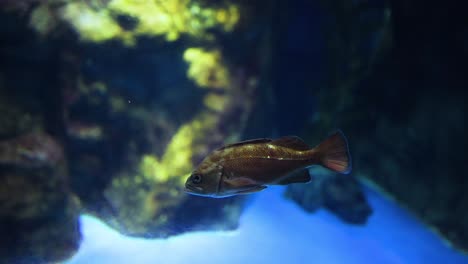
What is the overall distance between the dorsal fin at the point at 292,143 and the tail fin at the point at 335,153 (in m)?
0.10

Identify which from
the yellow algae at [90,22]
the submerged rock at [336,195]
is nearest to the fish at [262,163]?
the yellow algae at [90,22]

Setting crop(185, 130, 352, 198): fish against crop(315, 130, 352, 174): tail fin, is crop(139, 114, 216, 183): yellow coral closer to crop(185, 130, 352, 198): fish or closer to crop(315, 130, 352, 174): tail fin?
crop(185, 130, 352, 198): fish

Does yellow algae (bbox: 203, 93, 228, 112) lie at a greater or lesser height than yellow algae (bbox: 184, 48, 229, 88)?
lesser

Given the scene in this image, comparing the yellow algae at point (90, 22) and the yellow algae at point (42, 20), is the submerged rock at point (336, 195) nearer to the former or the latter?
the yellow algae at point (90, 22)

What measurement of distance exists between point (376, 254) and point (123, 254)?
4107 millimetres

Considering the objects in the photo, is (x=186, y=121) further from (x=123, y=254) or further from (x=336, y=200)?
(x=336, y=200)

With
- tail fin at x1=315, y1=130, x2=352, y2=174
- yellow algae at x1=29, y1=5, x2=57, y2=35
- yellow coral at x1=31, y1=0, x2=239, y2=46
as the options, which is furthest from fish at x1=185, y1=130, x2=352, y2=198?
yellow algae at x1=29, y1=5, x2=57, y2=35

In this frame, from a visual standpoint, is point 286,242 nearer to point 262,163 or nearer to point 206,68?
point 206,68

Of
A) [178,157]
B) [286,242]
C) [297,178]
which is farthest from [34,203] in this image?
[286,242]

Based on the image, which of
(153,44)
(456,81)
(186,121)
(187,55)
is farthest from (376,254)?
(153,44)

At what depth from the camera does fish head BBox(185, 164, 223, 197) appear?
89.5 inches

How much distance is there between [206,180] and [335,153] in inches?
35.5

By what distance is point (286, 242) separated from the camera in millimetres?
5375

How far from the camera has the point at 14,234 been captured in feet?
13.3
